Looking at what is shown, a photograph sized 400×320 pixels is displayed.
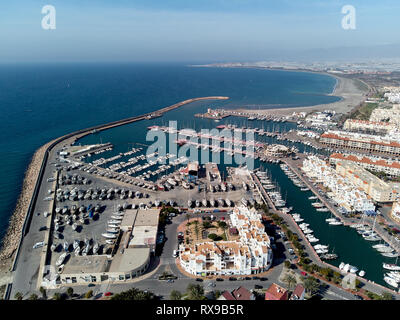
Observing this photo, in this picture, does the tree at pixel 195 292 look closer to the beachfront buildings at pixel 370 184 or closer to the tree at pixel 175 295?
the tree at pixel 175 295

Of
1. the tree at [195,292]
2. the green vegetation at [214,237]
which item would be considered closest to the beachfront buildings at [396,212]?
the green vegetation at [214,237]

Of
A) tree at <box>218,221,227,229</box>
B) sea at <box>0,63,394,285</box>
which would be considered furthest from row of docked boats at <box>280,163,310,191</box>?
tree at <box>218,221,227,229</box>

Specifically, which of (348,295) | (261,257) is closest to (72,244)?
(261,257)

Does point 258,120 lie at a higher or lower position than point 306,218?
higher

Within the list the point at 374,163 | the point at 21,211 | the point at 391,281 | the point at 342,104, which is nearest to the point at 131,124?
the point at 21,211

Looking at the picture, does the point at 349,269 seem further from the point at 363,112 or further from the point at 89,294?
the point at 363,112
